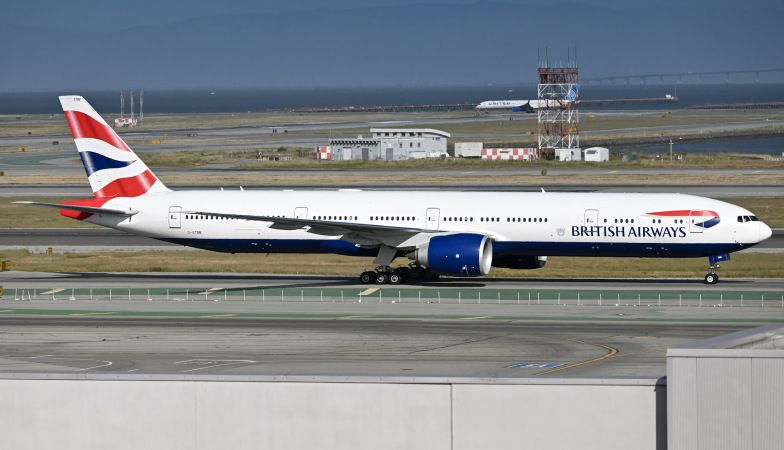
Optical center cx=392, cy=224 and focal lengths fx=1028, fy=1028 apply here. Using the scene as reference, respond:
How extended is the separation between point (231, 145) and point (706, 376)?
564 ft

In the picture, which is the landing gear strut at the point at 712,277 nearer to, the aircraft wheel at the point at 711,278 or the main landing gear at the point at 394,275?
the aircraft wheel at the point at 711,278

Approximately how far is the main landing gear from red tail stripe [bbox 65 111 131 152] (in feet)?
48.9

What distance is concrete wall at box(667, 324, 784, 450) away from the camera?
1670 cm

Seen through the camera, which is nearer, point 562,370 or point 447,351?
point 562,370

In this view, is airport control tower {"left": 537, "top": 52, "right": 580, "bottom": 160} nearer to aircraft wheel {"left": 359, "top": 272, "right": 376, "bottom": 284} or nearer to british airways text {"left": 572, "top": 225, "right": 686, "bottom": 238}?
british airways text {"left": 572, "top": 225, "right": 686, "bottom": 238}

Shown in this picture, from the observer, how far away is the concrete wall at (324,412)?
18.3m

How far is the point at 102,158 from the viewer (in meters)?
55.6

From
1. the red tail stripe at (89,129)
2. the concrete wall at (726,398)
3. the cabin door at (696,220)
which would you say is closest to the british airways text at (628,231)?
the cabin door at (696,220)

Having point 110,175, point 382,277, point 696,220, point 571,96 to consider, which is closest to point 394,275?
point 382,277

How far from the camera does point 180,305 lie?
4688 cm

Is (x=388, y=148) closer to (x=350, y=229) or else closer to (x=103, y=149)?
(x=103, y=149)

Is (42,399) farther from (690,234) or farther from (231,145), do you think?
(231,145)

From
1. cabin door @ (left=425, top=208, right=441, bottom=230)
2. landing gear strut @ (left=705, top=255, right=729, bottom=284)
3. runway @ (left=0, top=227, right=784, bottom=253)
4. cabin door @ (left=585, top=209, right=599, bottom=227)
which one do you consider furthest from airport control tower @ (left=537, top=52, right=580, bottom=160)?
cabin door @ (left=425, top=208, right=441, bottom=230)

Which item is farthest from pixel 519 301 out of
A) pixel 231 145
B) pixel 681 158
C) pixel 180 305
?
pixel 231 145
